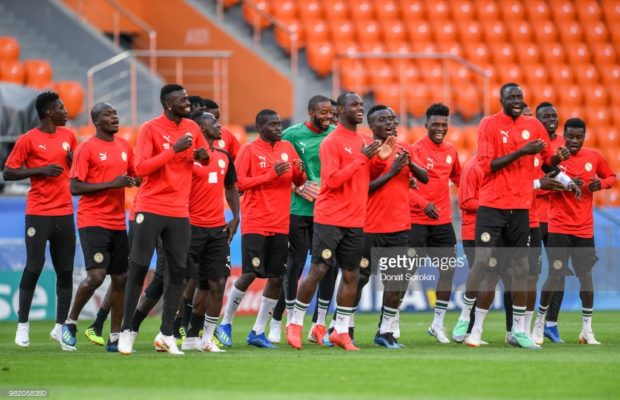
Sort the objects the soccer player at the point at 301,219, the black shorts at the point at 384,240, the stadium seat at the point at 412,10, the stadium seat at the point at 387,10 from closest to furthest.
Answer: the black shorts at the point at 384,240
the soccer player at the point at 301,219
the stadium seat at the point at 387,10
the stadium seat at the point at 412,10

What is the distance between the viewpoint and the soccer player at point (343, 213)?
13.3m

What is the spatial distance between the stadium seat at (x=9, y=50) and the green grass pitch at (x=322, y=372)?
12.3 m

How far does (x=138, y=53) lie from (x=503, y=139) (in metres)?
12.5

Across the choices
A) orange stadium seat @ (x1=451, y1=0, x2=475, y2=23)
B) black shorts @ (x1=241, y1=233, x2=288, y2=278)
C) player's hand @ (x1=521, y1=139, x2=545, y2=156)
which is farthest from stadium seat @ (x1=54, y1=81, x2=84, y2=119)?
player's hand @ (x1=521, y1=139, x2=545, y2=156)

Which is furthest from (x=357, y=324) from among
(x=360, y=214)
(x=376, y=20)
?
(x=376, y=20)

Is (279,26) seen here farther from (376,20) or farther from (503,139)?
(503,139)

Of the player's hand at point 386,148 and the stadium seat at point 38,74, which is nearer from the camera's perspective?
the player's hand at point 386,148

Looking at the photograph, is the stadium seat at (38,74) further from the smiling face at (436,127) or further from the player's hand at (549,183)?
the player's hand at (549,183)

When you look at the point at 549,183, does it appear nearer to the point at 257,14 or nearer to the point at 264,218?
the point at 264,218

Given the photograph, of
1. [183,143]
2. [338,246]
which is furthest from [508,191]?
[183,143]

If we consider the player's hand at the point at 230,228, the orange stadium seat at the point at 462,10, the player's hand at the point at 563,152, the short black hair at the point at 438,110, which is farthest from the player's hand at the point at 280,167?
the orange stadium seat at the point at 462,10

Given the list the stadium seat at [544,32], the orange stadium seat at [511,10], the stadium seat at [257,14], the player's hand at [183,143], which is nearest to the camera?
the player's hand at [183,143]

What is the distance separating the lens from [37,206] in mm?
14102

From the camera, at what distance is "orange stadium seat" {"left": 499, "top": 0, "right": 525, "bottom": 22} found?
30281mm
